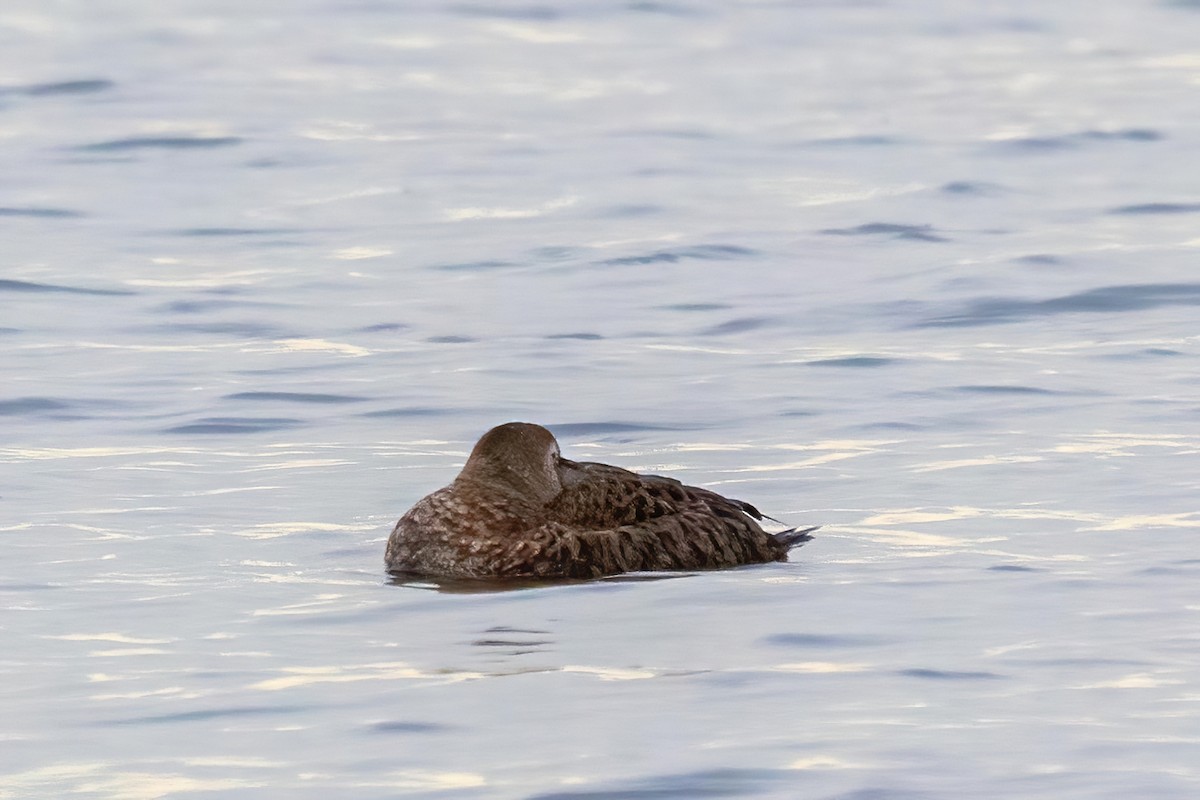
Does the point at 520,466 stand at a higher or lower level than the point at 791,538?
higher

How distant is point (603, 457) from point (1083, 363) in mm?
3754

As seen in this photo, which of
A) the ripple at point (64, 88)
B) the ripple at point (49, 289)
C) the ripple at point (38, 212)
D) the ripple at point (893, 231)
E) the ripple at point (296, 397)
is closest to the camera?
the ripple at point (296, 397)

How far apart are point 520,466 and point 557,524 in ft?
1.17

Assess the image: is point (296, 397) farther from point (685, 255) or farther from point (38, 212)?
point (38, 212)

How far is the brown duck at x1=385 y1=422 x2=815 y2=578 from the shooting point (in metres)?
10.4

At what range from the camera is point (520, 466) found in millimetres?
10680

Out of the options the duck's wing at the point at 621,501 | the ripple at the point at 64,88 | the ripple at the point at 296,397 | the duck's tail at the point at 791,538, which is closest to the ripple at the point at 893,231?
the ripple at the point at 296,397

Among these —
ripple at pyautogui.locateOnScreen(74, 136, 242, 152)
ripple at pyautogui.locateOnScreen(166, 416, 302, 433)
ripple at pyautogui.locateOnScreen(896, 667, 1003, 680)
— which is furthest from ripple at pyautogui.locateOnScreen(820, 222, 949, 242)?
ripple at pyautogui.locateOnScreen(896, 667, 1003, 680)

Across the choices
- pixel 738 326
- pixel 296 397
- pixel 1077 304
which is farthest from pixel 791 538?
pixel 1077 304

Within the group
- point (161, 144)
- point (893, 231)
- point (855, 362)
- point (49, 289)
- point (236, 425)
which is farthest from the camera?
point (161, 144)

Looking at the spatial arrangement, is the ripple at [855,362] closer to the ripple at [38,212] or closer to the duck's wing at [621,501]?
the duck's wing at [621,501]

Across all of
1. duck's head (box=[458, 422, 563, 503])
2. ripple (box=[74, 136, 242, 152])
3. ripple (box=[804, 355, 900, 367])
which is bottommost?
ripple (box=[804, 355, 900, 367])

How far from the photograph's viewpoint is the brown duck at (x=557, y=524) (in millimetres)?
10359

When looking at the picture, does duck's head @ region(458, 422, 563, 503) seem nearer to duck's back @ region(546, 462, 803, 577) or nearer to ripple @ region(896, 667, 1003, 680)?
duck's back @ region(546, 462, 803, 577)
